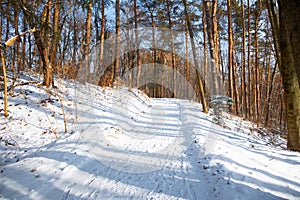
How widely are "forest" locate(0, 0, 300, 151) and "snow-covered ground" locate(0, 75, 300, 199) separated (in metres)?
1.23

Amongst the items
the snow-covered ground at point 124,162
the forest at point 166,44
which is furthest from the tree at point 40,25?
the snow-covered ground at point 124,162

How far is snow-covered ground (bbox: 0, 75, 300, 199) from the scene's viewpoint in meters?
Answer: 2.62

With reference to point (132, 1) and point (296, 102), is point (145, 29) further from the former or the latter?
point (296, 102)

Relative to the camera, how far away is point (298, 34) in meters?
1.52

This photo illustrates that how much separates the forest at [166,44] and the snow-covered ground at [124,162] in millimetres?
1233

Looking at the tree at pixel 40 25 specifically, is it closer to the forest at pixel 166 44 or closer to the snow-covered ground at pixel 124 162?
the forest at pixel 166 44

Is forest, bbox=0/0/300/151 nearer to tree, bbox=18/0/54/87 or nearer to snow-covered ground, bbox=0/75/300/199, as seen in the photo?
tree, bbox=18/0/54/87

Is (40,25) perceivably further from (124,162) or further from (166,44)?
(166,44)

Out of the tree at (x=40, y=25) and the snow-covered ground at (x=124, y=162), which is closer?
the snow-covered ground at (x=124, y=162)

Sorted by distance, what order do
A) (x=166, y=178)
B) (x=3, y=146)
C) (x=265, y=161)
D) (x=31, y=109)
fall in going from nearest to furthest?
1. (x=166, y=178)
2. (x=265, y=161)
3. (x=3, y=146)
4. (x=31, y=109)

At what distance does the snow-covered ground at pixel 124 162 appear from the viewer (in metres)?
2.62

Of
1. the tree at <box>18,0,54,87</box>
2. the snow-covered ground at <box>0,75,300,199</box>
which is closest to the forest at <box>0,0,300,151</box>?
the tree at <box>18,0,54,87</box>

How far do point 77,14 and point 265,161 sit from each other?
18377 millimetres

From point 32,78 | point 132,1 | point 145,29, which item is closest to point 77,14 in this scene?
point 132,1
